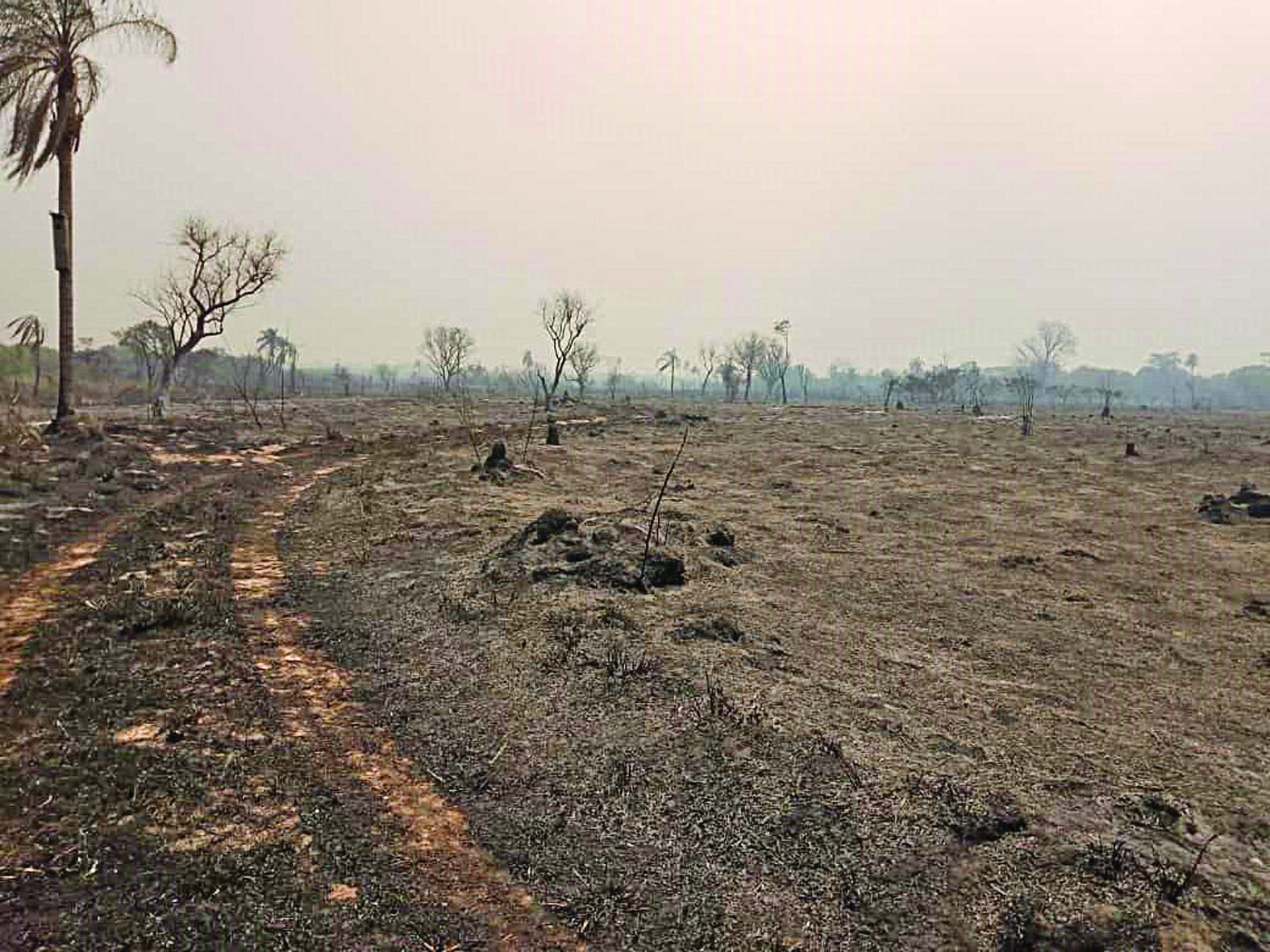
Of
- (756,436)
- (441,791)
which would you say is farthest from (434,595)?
(756,436)

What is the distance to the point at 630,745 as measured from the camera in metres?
5.29

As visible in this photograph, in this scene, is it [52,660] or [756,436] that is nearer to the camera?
[52,660]

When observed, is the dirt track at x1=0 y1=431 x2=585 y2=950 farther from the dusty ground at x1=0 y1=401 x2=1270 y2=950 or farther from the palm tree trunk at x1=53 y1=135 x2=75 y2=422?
the palm tree trunk at x1=53 y1=135 x2=75 y2=422

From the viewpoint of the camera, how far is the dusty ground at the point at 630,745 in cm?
361

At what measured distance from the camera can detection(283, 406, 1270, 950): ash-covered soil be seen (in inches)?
148

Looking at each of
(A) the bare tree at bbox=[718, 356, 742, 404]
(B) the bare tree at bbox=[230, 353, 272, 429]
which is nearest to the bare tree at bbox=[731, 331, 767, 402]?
(A) the bare tree at bbox=[718, 356, 742, 404]

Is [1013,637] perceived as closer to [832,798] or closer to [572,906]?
[832,798]

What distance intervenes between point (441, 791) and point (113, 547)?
8.22 metres

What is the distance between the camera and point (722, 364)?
113125mm

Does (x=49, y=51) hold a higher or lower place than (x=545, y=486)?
higher

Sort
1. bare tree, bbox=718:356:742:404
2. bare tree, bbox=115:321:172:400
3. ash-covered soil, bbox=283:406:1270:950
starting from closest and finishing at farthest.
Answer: ash-covered soil, bbox=283:406:1270:950 → bare tree, bbox=115:321:172:400 → bare tree, bbox=718:356:742:404

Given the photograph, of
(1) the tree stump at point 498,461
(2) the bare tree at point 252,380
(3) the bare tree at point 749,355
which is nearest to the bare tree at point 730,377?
(3) the bare tree at point 749,355

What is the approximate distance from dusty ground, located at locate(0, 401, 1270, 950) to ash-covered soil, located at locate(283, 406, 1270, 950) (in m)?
0.03

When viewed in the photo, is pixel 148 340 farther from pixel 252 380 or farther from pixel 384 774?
pixel 384 774
